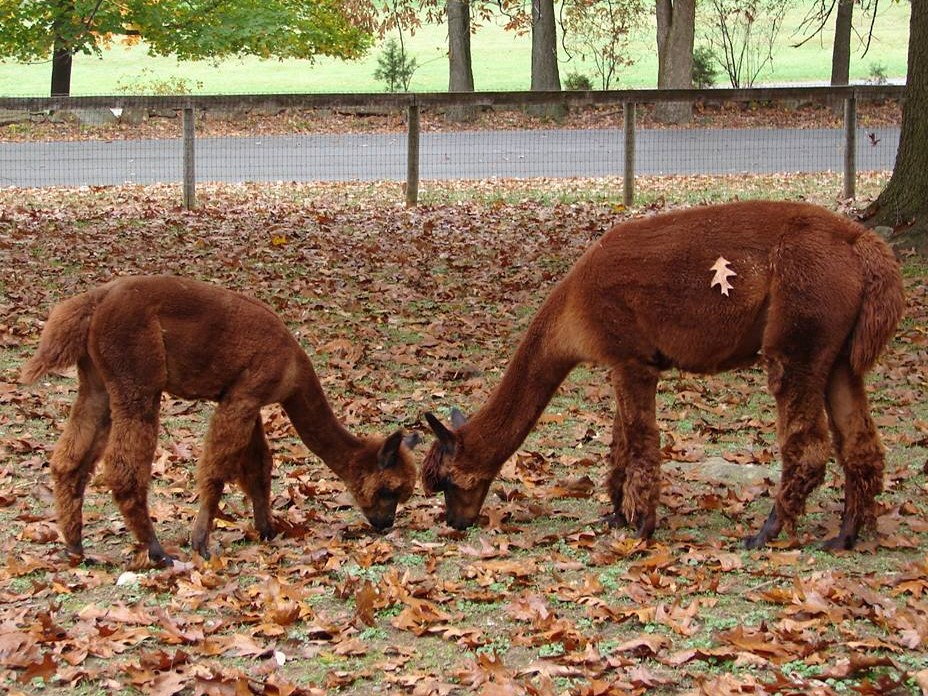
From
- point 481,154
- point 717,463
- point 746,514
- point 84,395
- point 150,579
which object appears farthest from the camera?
point 481,154

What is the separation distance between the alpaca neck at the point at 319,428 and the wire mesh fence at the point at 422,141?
11.8m

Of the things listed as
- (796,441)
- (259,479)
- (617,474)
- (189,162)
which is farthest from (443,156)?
(796,441)

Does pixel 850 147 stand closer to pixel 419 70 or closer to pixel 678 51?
pixel 678 51

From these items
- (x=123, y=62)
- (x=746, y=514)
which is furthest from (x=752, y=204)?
(x=123, y=62)

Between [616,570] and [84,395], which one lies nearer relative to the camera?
[616,570]

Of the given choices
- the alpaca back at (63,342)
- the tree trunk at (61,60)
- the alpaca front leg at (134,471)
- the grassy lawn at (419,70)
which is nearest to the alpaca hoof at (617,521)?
the alpaca front leg at (134,471)

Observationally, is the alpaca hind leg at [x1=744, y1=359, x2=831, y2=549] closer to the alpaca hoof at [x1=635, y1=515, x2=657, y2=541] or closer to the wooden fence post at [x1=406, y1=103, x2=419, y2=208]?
the alpaca hoof at [x1=635, y1=515, x2=657, y2=541]

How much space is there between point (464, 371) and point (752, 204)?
4.02 m

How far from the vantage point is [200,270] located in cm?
1399

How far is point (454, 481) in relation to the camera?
7328mm

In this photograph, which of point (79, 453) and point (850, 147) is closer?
point (79, 453)

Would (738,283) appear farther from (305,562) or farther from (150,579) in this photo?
(150,579)

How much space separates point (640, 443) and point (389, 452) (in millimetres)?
1457

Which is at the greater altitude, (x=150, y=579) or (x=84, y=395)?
(x=84, y=395)
